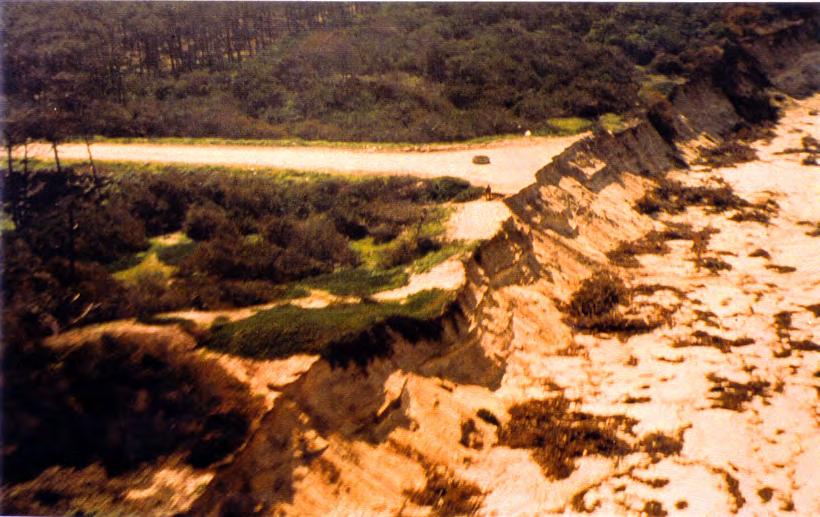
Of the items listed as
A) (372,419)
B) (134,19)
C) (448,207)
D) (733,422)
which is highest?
(134,19)

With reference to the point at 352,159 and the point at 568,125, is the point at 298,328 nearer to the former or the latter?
the point at 352,159

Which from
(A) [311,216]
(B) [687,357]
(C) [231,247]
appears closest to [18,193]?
(C) [231,247]

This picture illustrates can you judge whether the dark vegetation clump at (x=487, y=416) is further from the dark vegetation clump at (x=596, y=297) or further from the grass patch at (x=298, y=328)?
the dark vegetation clump at (x=596, y=297)

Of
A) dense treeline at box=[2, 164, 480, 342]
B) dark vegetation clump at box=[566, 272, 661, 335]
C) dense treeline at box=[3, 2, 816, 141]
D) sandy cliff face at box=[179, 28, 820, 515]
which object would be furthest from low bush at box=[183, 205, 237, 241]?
dark vegetation clump at box=[566, 272, 661, 335]

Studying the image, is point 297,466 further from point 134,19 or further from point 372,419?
point 134,19

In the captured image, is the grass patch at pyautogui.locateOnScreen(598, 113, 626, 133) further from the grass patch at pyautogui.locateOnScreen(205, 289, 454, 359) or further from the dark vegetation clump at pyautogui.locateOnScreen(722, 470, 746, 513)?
the dark vegetation clump at pyautogui.locateOnScreen(722, 470, 746, 513)

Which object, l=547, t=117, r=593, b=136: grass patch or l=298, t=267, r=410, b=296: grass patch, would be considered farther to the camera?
l=547, t=117, r=593, b=136: grass patch
